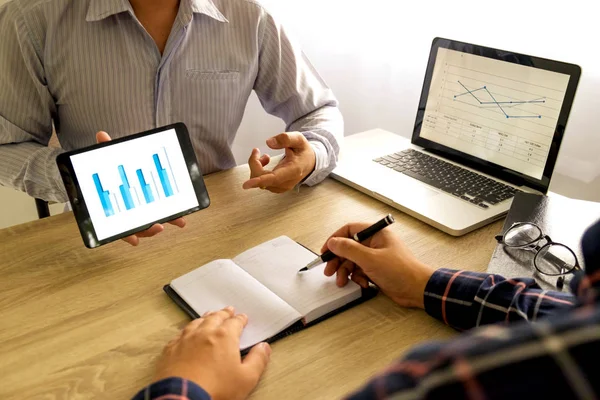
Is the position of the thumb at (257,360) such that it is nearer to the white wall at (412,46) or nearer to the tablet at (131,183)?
the tablet at (131,183)

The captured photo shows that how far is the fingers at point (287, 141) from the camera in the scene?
1182 mm

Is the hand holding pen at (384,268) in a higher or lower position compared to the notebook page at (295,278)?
higher

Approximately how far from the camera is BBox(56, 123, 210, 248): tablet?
91cm

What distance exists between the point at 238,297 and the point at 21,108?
71 centimetres

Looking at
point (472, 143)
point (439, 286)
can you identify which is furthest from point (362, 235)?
point (472, 143)

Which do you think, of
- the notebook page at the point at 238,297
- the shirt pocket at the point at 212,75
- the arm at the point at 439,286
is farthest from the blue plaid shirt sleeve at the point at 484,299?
the shirt pocket at the point at 212,75

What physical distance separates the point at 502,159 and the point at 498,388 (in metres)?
1.04

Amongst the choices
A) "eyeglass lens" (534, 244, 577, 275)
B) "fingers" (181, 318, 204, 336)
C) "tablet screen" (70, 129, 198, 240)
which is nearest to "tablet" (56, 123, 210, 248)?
"tablet screen" (70, 129, 198, 240)

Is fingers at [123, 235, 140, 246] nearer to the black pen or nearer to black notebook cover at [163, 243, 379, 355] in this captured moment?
black notebook cover at [163, 243, 379, 355]

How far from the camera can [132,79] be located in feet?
4.12

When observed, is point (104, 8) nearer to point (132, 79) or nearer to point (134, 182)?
point (132, 79)

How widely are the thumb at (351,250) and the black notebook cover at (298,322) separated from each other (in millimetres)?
46

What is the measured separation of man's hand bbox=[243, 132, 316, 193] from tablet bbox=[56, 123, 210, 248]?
162mm

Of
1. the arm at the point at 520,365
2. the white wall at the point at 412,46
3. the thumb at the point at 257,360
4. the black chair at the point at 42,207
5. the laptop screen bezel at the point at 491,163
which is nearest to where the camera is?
the arm at the point at 520,365
